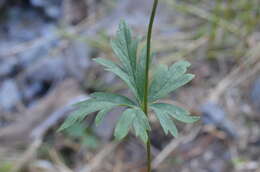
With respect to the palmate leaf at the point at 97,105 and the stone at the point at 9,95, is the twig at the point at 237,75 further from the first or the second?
the stone at the point at 9,95

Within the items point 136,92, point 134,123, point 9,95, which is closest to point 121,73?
point 136,92

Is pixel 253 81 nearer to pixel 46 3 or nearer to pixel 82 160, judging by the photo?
pixel 82 160

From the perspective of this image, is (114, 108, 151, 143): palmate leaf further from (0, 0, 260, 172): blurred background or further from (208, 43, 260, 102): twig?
(208, 43, 260, 102): twig

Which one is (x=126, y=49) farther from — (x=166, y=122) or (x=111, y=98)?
(x=166, y=122)

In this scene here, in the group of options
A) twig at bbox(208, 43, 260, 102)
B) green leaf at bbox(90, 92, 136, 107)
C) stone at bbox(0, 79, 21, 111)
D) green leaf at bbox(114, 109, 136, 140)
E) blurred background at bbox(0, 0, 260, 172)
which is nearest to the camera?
green leaf at bbox(114, 109, 136, 140)

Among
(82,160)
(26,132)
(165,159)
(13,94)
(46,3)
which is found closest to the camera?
(165,159)

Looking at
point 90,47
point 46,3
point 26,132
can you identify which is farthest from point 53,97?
point 46,3

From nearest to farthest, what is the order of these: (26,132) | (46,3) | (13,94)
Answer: (26,132), (13,94), (46,3)

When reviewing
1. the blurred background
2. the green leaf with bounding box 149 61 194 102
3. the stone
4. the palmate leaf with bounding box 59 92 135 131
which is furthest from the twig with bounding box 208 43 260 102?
the stone
